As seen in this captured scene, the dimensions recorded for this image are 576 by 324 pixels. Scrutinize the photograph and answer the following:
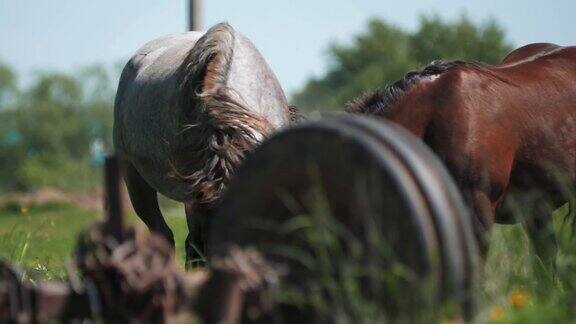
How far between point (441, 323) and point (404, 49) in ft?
174

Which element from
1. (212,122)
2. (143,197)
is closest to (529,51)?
(212,122)

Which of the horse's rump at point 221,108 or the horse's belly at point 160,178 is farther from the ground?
the horse's rump at point 221,108

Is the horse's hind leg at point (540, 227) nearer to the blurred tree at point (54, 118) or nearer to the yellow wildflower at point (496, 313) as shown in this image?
the yellow wildflower at point (496, 313)

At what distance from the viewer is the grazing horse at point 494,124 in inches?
252

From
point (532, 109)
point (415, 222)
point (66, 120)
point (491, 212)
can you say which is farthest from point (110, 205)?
point (66, 120)

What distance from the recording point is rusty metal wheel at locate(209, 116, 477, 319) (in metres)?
3.45

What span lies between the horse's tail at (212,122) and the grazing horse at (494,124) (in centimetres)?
76

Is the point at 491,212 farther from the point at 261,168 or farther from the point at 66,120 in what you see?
the point at 66,120

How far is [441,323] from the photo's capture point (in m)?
3.35

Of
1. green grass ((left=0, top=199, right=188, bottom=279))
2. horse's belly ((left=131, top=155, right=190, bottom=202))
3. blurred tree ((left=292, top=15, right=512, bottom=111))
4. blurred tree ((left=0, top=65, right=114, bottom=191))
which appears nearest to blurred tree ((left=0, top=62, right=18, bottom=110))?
blurred tree ((left=0, top=65, right=114, bottom=191))

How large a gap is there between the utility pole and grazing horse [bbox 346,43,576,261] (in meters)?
5.42

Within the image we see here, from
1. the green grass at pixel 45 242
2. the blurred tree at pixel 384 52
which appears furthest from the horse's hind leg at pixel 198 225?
the blurred tree at pixel 384 52

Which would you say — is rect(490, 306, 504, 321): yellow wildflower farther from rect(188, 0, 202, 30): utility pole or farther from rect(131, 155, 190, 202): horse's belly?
rect(188, 0, 202, 30): utility pole

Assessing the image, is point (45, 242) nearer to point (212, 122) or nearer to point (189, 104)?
point (189, 104)
